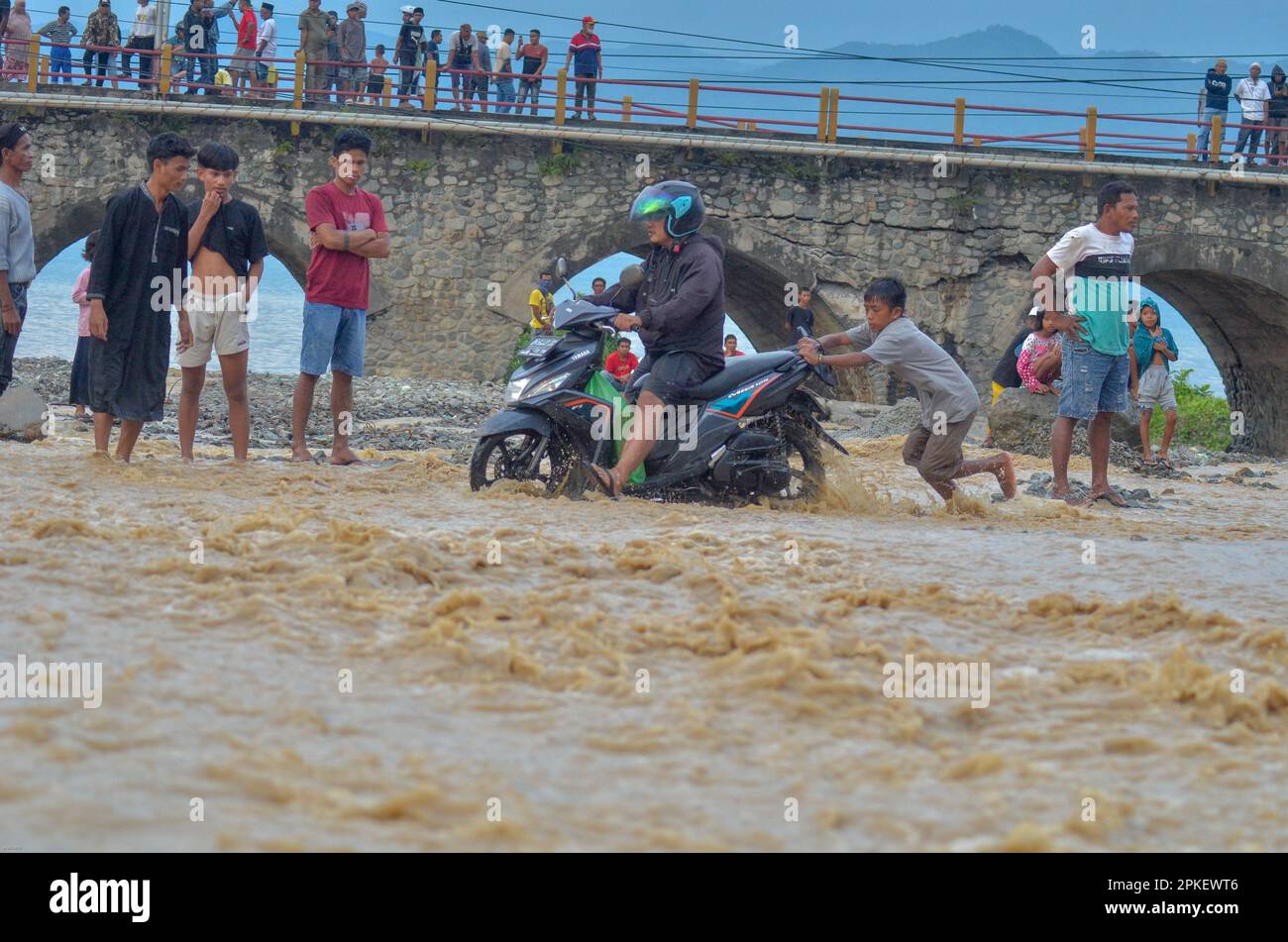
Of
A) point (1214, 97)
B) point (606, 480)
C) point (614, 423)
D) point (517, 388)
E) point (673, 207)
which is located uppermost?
point (1214, 97)

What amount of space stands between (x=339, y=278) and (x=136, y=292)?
1106 mm

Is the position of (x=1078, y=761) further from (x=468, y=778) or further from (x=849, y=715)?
(x=468, y=778)

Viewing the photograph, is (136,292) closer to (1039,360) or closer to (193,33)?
(1039,360)

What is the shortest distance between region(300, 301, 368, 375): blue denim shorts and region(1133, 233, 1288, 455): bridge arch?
14.8 meters

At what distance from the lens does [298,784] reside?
2.41 metres

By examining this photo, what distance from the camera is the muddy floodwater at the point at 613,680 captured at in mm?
2393

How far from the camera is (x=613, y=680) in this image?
3336mm

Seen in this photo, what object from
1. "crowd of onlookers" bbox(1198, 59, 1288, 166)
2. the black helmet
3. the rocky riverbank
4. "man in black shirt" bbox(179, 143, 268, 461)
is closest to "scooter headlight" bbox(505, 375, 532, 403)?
the black helmet

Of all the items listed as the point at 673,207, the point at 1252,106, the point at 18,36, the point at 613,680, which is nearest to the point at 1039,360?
the point at 673,207

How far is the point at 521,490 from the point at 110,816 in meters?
4.27

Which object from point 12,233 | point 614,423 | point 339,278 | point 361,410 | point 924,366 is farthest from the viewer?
point 361,410

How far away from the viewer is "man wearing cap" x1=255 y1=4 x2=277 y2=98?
773 inches

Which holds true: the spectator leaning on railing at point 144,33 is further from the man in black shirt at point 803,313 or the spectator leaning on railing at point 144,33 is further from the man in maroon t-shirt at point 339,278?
the man in maroon t-shirt at point 339,278

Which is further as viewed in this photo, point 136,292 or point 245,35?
point 245,35
